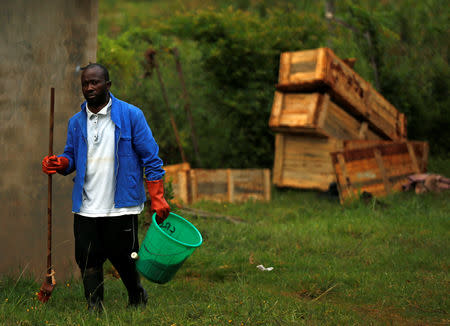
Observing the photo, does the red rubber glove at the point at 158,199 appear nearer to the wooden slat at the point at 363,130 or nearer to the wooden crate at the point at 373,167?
the wooden crate at the point at 373,167

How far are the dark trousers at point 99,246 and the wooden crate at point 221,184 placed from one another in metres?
6.36

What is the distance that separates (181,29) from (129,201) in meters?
9.20

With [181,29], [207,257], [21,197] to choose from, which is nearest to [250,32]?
[181,29]

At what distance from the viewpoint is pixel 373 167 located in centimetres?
1022

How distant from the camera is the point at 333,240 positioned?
24.0 ft

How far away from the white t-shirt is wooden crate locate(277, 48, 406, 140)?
6.57 meters

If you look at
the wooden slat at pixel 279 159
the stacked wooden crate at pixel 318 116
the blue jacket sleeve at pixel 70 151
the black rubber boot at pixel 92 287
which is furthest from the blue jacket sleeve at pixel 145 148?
the wooden slat at pixel 279 159

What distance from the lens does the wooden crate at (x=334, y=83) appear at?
1021cm

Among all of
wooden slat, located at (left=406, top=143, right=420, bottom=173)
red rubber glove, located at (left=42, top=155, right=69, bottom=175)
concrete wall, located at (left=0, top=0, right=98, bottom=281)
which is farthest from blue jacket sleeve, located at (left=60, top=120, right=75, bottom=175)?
wooden slat, located at (left=406, top=143, right=420, bottom=173)

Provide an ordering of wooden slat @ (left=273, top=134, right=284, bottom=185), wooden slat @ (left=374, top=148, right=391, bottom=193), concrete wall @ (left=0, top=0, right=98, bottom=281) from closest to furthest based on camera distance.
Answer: concrete wall @ (left=0, top=0, right=98, bottom=281), wooden slat @ (left=374, top=148, right=391, bottom=193), wooden slat @ (left=273, top=134, right=284, bottom=185)

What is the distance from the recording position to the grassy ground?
427cm

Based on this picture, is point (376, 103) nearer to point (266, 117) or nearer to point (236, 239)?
point (266, 117)

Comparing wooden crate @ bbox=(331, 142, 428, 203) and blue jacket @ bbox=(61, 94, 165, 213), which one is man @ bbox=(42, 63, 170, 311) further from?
wooden crate @ bbox=(331, 142, 428, 203)

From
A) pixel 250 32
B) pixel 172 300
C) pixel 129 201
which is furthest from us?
pixel 250 32
